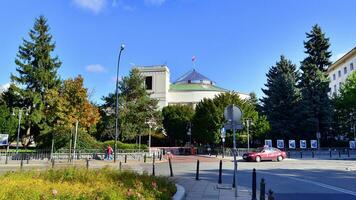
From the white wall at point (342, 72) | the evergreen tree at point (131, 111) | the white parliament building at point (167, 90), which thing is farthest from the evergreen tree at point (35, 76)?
the white wall at point (342, 72)

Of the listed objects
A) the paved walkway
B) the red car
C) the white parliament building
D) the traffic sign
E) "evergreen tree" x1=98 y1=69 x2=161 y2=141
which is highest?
the white parliament building

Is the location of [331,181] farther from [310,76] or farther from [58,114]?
[310,76]

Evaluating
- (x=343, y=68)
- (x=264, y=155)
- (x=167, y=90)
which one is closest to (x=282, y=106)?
(x=264, y=155)

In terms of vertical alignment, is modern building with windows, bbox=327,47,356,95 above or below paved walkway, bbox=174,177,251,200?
above

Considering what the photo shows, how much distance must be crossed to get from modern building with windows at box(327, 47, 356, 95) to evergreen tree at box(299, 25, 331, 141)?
15280 millimetres

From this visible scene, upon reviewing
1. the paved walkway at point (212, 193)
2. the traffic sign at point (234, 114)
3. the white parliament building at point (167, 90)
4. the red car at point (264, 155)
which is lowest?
the paved walkway at point (212, 193)

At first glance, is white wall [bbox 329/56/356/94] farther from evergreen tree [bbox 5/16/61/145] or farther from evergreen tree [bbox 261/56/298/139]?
evergreen tree [bbox 5/16/61/145]

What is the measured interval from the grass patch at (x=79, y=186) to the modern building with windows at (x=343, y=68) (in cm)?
7001

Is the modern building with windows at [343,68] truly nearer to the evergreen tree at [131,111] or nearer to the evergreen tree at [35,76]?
the evergreen tree at [131,111]

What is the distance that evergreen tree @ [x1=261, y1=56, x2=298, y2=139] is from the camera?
183 ft

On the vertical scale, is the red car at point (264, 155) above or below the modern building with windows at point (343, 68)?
→ below

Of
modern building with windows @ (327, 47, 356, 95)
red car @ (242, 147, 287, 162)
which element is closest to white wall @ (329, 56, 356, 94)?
modern building with windows @ (327, 47, 356, 95)

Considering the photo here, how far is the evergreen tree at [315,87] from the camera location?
54875mm

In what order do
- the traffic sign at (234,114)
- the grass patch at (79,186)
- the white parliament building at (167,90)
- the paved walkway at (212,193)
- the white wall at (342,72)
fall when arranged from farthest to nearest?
the white parliament building at (167,90) < the white wall at (342,72) < the traffic sign at (234,114) < the paved walkway at (212,193) < the grass patch at (79,186)
